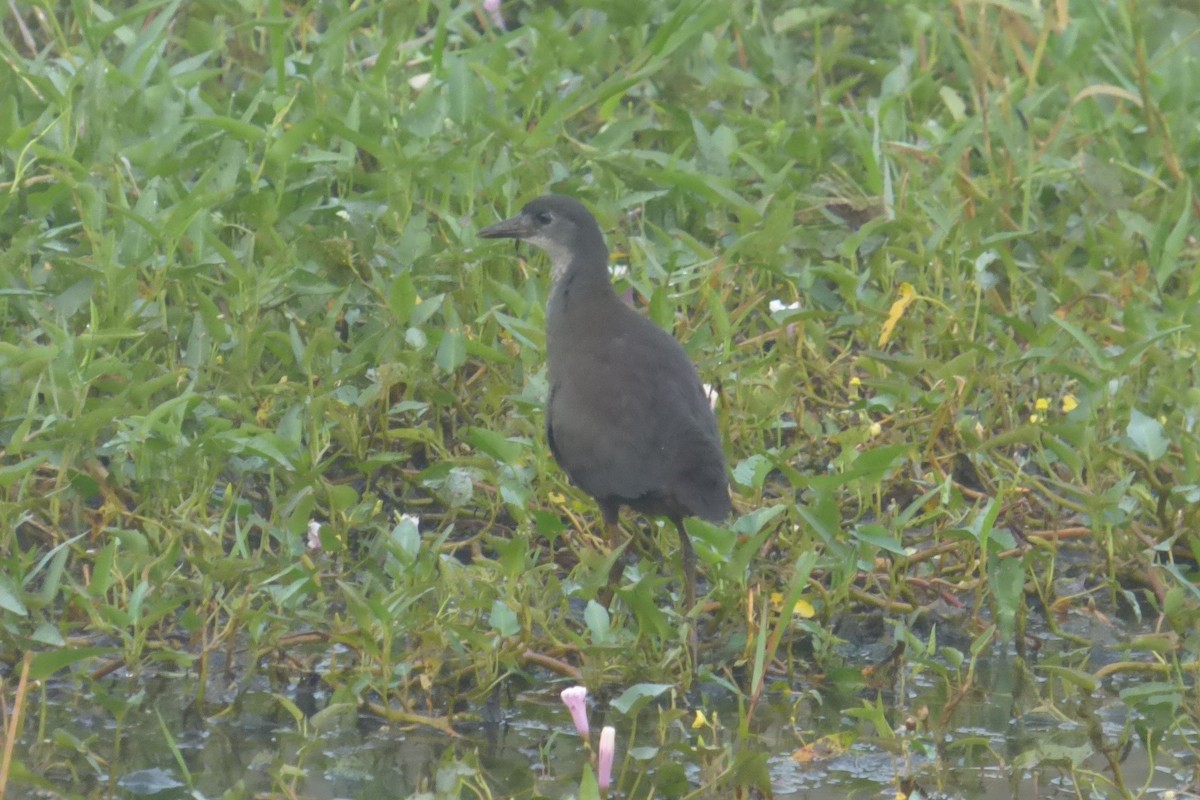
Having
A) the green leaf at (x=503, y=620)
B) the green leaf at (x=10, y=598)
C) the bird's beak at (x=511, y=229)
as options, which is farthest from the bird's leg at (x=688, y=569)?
the green leaf at (x=10, y=598)

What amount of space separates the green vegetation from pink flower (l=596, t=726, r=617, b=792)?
0.24m

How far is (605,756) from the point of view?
351 centimetres

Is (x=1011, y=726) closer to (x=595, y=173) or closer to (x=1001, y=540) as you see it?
(x=1001, y=540)

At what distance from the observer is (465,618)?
4219 millimetres

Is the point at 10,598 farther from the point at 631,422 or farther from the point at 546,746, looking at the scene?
the point at 631,422

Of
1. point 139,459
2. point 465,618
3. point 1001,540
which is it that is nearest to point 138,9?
point 139,459

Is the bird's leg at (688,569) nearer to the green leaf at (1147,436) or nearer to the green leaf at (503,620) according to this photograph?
the green leaf at (503,620)

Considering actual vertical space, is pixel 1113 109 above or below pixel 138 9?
below

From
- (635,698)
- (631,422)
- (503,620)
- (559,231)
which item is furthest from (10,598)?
(559,231)

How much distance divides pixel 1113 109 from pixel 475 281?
269 cm

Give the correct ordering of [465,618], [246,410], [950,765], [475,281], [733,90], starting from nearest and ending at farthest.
Answer: [950,765]
[465,618]
[246,410]
[475,281]
[733,90]

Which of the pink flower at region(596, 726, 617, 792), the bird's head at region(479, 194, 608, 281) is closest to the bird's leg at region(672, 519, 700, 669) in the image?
the pink flower at region(596, 726, 617, 792)

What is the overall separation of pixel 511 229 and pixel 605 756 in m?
2.18

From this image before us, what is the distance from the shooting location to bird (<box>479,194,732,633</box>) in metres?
4.32
